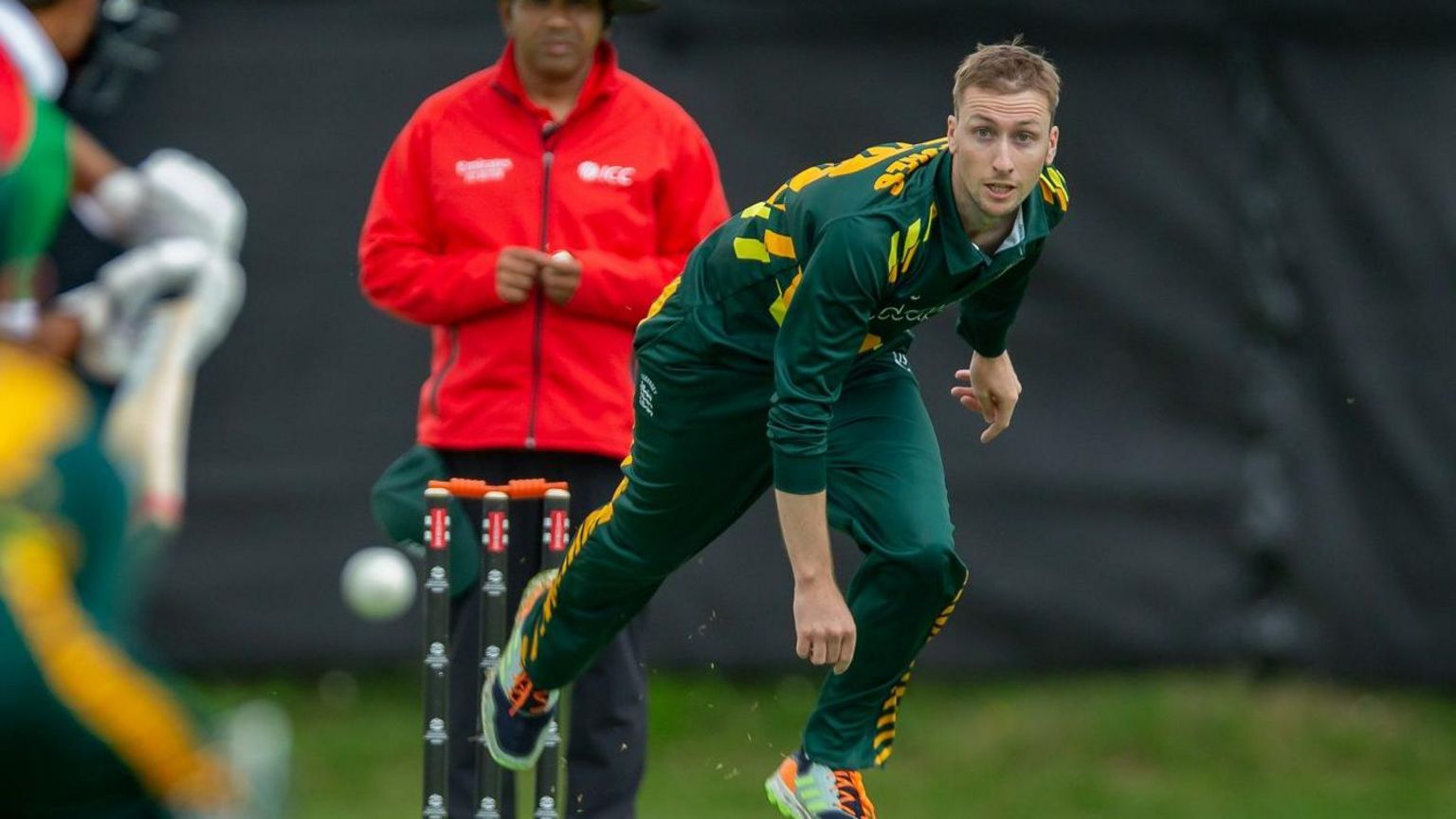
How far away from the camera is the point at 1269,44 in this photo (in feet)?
22.8

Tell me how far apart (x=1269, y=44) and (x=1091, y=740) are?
2123mm

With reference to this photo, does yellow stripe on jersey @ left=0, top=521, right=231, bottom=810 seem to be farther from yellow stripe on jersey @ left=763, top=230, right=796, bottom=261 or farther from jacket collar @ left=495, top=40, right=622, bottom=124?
jacket collar @ left=495, top=40, right=622, bottom=124

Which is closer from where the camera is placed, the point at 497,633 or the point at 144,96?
the point at 497,633

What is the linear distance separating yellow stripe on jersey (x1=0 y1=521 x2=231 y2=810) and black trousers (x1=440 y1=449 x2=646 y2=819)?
266 centimetres

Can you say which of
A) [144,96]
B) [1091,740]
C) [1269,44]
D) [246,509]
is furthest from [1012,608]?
[144,96]

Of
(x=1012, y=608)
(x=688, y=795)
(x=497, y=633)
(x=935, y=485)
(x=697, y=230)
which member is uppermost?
(x=697, y=230)

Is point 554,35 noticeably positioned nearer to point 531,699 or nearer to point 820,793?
point 531,699

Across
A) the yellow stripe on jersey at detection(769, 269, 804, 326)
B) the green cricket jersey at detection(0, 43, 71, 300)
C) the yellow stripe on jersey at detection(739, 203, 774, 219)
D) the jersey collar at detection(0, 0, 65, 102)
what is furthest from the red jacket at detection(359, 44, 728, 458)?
the green cricket jersey at detection(0, 43, 71, 300)

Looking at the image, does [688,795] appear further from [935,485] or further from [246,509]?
[935,485]

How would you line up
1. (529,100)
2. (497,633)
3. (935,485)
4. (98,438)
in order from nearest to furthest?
(98,438)
(935,485)
(497,633)
(529,100)

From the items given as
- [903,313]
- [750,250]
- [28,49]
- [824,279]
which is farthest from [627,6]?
[28,49]

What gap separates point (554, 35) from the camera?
525cm

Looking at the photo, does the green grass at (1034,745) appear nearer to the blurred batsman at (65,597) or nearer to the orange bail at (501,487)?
the orange bail at (501,487)

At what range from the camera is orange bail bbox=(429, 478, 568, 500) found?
488 cm
